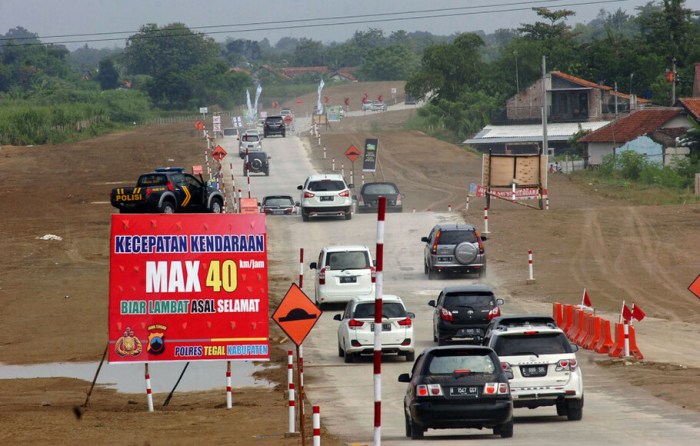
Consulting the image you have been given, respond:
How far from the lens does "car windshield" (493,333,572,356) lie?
19359mm

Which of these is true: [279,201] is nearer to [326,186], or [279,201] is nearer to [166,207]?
[326,186]

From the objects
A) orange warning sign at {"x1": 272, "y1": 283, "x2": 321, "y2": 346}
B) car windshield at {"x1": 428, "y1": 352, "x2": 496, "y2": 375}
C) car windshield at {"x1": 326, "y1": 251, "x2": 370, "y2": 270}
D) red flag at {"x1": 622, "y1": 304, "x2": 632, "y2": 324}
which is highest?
orange warning sign at {"x1": 272, "y1": 283, "x2": 321, "y2": 346}

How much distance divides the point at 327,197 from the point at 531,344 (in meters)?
32.0

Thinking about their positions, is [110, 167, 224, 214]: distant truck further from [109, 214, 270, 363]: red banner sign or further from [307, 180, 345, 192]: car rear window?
[109, 214, 270, 363]: red banner sign

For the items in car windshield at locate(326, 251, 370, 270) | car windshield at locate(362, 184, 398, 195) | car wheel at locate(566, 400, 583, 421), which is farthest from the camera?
car windshield at locate(362, 184, 398, 195)

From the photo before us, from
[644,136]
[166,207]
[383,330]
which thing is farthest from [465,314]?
[644,136]

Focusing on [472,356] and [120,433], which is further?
[120,433]

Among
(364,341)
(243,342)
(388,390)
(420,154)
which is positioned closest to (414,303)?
(364,341)

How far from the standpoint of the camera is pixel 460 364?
1744cm

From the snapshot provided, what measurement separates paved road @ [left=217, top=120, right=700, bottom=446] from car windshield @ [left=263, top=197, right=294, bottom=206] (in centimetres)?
905

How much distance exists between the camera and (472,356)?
17531 mm

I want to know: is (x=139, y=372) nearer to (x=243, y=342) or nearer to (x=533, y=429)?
(x=243, y=342)

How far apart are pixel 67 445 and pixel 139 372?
1127 centimetres

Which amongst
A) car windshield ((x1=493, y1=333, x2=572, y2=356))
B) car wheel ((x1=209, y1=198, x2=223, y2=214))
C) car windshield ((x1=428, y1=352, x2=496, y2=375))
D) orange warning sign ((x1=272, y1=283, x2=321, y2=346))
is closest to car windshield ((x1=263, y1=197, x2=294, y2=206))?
car wheel ((x1=209, y1=198, x2=223, y2=214))
